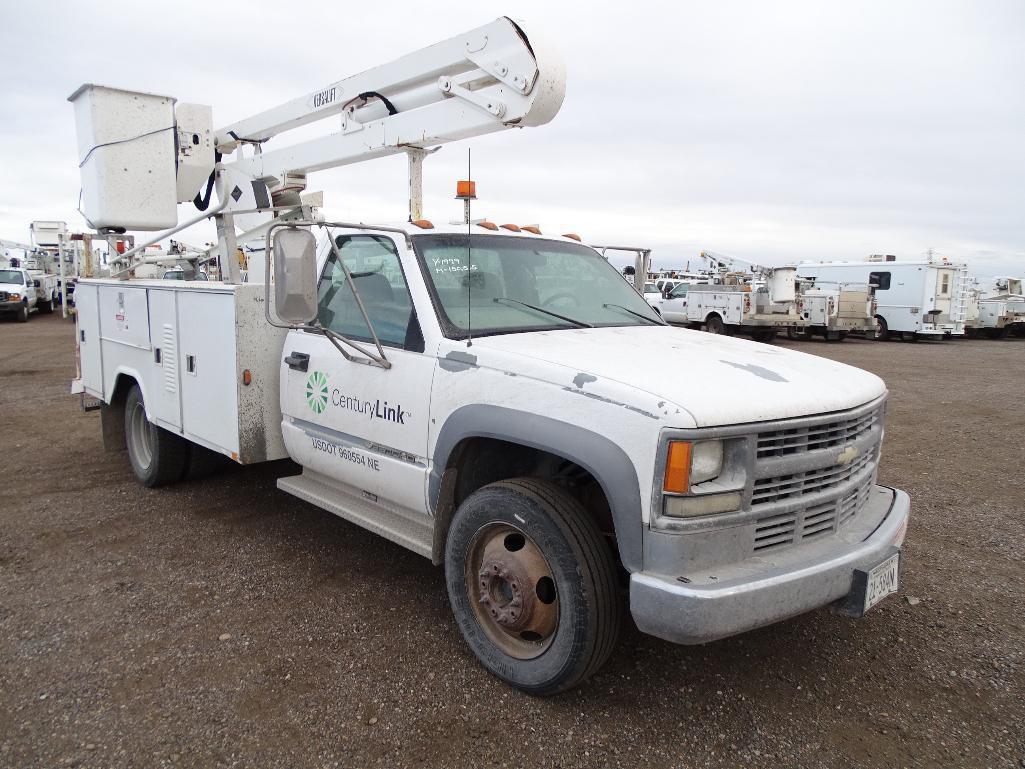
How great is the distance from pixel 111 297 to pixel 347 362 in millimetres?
3016

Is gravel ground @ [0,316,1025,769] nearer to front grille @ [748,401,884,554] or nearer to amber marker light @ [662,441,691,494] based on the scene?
front grille @ [748,401,884,554]

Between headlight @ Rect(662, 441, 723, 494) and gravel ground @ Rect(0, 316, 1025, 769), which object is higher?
headlight @ Rect(662, 441, 723, 494)

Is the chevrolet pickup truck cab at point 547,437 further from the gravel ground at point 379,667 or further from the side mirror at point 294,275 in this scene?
the gravel ground at point 379,667

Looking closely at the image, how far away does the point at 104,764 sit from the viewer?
2637mm

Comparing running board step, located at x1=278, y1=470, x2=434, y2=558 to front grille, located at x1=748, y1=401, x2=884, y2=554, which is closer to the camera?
front grille, located at x1=748, y1=401, x2=884, y2=554

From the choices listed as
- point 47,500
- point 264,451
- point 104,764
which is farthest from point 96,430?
point 104,764

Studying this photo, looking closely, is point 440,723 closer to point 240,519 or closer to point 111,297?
point 240,519

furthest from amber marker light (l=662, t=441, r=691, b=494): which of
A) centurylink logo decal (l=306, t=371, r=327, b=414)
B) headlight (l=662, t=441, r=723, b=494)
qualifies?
centurylink logo decal (l=306, t=371, r=327, b=414)

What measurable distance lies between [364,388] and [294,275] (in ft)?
2.63

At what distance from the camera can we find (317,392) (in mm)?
4113

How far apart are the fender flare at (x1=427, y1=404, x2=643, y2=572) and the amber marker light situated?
0.41ft

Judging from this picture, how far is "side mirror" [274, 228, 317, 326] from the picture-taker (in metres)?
3.19

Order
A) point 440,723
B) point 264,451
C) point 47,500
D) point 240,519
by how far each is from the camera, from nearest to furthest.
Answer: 1. point 440,723
2. point 264,451
3. point 240,519
4. point 47,500

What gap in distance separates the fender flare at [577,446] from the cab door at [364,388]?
1.14 ft
